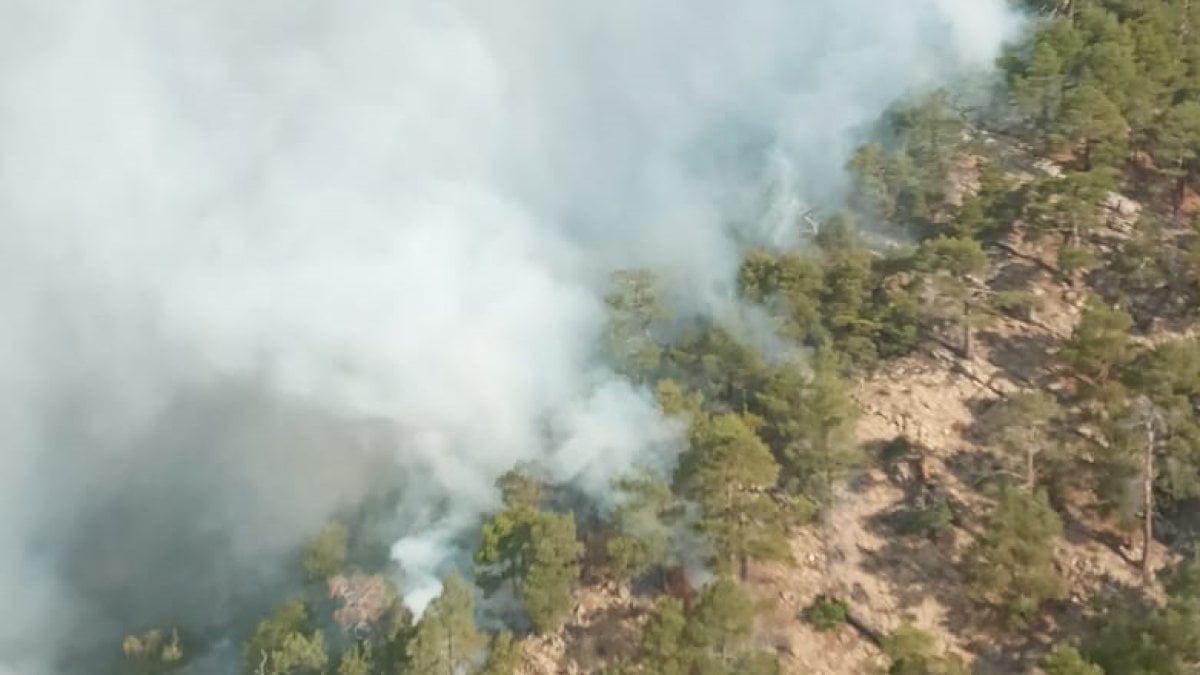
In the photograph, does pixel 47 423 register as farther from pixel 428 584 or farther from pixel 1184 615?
pixel 1184 615

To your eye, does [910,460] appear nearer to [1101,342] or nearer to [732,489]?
[1101,342]

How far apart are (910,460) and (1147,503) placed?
6740 millimetres

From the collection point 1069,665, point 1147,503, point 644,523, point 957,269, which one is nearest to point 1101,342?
point 1147,503

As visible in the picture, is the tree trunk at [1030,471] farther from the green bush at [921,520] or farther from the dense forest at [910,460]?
the green bush at [921,520]

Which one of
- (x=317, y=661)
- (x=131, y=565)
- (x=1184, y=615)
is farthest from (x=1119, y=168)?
(x=131, y=565)

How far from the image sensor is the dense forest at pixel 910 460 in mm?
31812

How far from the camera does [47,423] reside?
57.8 meters

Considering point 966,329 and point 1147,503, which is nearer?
point 1147,503

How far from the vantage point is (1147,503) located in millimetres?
32406

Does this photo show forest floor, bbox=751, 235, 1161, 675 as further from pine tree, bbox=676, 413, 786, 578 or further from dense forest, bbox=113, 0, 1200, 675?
pine tree, bbox=676, 413, 786, 578

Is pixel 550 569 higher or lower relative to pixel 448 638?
higher

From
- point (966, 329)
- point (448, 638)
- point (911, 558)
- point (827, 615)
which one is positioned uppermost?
point (966, 329)

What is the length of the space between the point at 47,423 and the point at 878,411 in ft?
129

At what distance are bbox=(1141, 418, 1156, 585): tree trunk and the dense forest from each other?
77 mm
